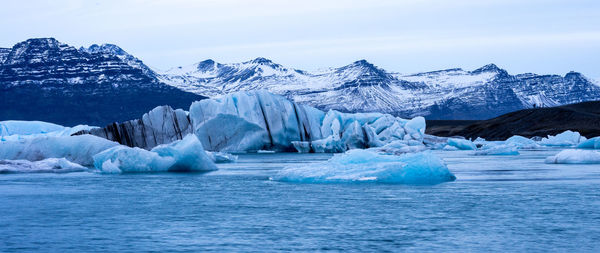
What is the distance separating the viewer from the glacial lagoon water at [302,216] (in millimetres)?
9523

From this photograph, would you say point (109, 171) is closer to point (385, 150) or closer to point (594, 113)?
point (385, 150)

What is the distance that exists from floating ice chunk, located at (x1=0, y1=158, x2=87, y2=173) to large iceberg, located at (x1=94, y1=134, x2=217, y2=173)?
1.13 metres

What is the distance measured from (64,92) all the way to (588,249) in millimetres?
182271

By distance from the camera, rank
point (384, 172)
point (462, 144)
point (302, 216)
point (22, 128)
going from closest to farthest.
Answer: point (302, 216) → point (384, 172) → point (462, 144) → point (22, 128)

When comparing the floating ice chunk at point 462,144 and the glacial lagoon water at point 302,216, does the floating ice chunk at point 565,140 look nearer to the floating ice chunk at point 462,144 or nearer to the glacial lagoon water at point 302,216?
the floating ice chunk at point 462,144

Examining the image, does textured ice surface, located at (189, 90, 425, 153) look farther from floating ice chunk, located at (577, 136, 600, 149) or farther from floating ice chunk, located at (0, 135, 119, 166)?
floating ice chunk, located at (577, 136, 600, 149)

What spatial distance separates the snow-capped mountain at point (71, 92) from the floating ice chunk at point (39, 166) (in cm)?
14132

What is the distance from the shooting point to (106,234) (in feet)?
34.2

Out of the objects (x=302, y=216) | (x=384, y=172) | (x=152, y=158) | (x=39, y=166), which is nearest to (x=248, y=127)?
(x=152, y=158)

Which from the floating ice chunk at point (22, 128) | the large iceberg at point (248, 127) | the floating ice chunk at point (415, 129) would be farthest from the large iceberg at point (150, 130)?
the floating ice chunk at point (415, 129)

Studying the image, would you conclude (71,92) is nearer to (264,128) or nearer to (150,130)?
(264,128)

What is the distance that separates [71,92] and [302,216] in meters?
178

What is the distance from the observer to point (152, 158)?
76.9 feet

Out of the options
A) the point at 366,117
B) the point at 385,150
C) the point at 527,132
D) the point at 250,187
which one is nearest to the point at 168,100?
the point at 527,132
